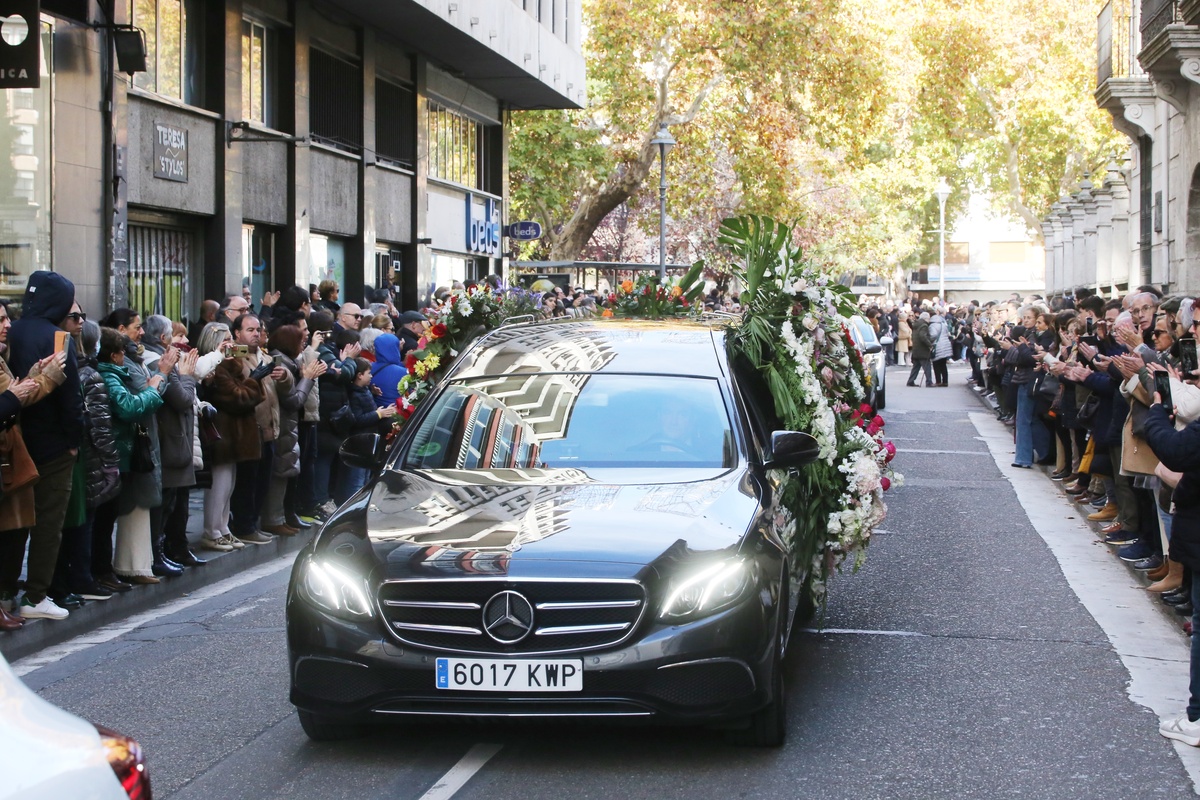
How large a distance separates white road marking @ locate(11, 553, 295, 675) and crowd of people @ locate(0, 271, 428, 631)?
0.69ft

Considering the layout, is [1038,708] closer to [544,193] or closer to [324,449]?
[324,449]

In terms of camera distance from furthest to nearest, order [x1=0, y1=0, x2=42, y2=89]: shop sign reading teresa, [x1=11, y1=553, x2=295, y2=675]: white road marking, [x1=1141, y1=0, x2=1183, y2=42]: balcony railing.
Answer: [x1=1141, y1=0, x2=1183, y2=42]: balcony railing < [x1=0, y1=0, x2=42, y2=89]: shop sign reading teresa < [x1=11, y1=553, x2=295, y2=675]: white road marking

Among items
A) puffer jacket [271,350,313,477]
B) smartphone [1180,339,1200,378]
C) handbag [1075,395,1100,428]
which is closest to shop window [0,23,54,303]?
puffer jacket [271,350,313,477]

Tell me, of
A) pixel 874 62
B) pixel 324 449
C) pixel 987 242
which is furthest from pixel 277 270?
pixel 987 242

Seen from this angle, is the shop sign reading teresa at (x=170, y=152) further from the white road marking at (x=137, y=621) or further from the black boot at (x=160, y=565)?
the black boot at (x=160, y=565)

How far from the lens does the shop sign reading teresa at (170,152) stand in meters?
18.8

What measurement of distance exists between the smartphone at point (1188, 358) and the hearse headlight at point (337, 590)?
362cm

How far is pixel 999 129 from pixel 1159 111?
3228 centimetres

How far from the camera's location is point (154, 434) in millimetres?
9844

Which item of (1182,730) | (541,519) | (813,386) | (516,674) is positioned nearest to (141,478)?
(813,386)

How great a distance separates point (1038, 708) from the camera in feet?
22.6

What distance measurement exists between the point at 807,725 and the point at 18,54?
10.4 meters

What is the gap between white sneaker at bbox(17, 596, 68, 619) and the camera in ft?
28.8

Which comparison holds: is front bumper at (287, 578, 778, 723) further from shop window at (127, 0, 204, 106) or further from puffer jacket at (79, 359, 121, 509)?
shop window at (127, 0, 204, 106)
